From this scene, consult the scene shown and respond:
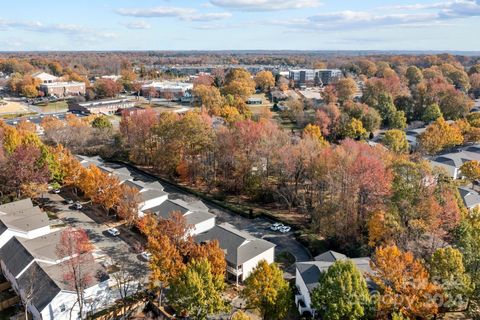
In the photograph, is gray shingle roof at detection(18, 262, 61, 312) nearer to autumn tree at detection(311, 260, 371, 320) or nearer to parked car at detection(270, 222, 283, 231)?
autumn tree at detection(311, 260, 371, 320)

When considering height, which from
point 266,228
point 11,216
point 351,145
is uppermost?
point 351,145

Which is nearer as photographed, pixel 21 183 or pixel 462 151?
pixel 21 183

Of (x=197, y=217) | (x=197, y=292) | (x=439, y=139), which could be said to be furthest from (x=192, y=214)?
(x=439, y=139)

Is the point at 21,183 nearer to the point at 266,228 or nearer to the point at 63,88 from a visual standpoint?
the point at 266,228

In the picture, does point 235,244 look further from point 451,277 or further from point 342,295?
point 451,277

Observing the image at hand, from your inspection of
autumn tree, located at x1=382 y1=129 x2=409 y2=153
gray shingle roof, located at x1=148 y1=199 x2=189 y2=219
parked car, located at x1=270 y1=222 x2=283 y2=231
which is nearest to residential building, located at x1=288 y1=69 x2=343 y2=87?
autumn tree, located at x1=382 y1=129 x2=409 y2=153

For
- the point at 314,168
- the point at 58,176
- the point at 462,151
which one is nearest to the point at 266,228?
the point at 314,168
